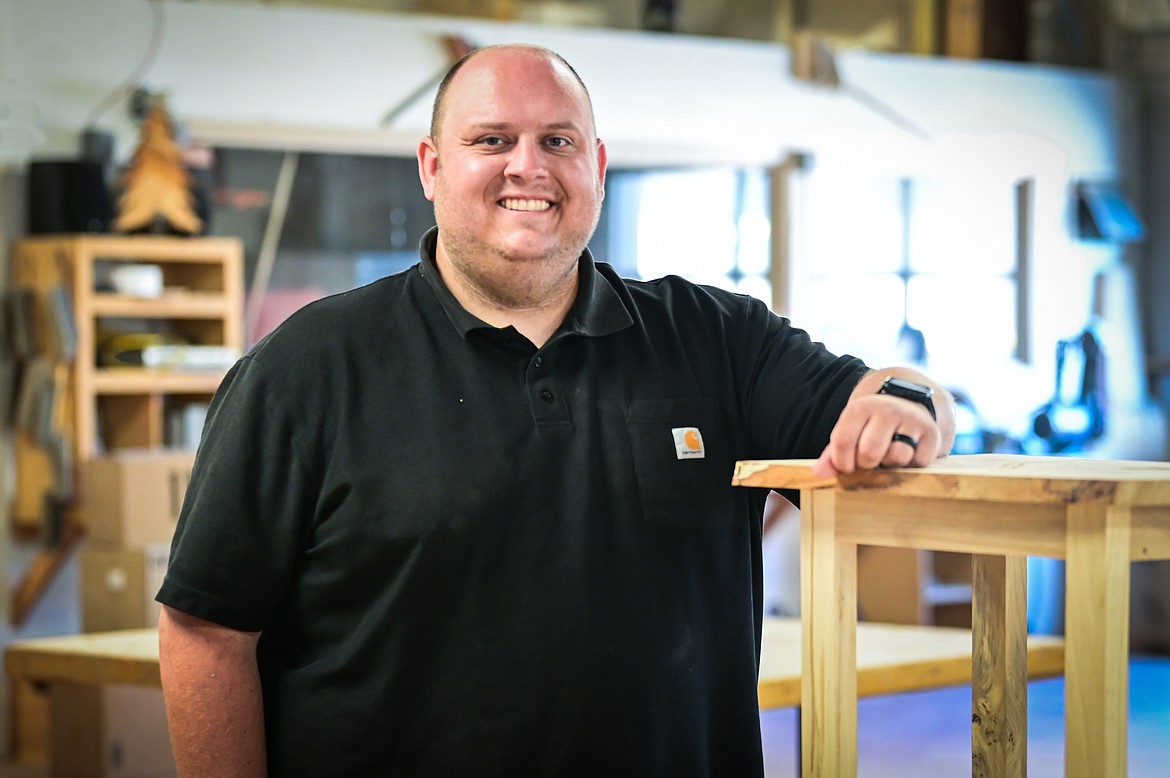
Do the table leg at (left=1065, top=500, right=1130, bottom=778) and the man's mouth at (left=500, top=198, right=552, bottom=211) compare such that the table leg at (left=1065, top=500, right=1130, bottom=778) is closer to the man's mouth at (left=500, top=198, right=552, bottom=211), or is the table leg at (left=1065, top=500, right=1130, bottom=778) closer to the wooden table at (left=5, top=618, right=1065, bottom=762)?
the man's mouth at (left=500, top=198, right=552, bottom=211)

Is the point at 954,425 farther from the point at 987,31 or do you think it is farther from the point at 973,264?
the point at 987,31

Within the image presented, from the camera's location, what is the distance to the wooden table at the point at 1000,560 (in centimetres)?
154

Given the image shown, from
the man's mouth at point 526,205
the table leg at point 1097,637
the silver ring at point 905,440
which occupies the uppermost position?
the man's mouth at point 526,205

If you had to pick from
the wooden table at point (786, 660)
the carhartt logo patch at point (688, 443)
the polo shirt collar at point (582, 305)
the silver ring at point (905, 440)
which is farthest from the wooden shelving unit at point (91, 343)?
the silver ring at point (905, 440)

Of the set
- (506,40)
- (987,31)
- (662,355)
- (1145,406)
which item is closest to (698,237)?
(506,40)

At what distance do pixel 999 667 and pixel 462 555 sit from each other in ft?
2.45

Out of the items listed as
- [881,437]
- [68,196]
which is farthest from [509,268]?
[68,196]

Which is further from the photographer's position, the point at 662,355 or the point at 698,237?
the point at 698,237

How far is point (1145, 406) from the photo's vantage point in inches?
308

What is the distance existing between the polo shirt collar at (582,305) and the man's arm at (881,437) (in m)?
0.37

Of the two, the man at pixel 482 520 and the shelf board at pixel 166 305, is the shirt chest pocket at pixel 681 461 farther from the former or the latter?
the shelf board at pixel 166 305

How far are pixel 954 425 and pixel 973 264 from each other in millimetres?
5727

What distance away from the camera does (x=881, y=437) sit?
1.68 metres

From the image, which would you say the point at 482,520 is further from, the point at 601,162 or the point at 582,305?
the point at 601,162
